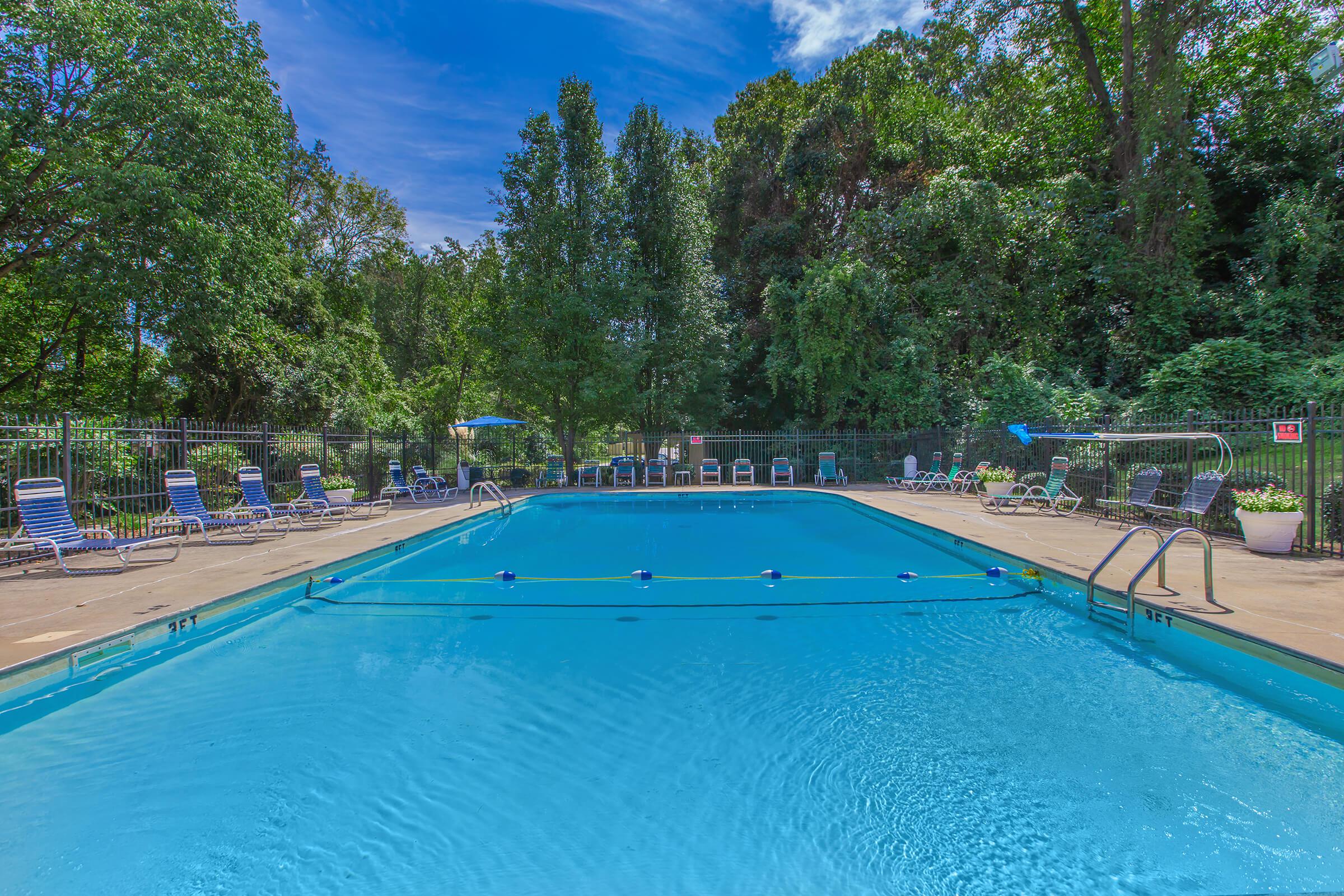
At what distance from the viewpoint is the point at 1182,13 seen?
15625mm

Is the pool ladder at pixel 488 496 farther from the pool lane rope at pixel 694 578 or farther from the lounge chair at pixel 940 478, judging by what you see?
the lounge chair at pixel 940 478

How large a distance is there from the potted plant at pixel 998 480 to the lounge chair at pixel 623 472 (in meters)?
9.50

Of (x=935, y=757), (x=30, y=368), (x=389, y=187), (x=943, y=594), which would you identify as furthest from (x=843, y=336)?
(x=30, y=368)

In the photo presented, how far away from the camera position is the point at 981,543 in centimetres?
793

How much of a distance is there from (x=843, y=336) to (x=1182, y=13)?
1093 cm

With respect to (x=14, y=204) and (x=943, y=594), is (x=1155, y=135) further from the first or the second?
(x=14, y=204)

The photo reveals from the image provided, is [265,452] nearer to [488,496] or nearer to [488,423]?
[488,496]

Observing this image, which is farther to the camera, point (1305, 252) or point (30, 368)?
point (30, 368)

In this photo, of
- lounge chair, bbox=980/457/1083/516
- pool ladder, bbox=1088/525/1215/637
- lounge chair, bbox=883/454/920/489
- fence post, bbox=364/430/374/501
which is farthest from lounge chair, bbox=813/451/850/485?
pool ladder, bbox=1088/525/1215/637

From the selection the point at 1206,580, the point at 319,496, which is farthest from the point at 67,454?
the point at 1206,580

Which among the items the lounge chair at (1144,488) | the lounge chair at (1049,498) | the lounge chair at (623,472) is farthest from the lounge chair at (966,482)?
the lounge chair at (623,472)

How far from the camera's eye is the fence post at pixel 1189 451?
8.48 metres

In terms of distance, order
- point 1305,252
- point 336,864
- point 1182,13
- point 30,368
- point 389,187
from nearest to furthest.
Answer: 1. point 336,864
2. point 1305,252
3. point 1182,13
4. point 30,368
5. point 389,187

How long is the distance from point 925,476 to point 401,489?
13.4 m
